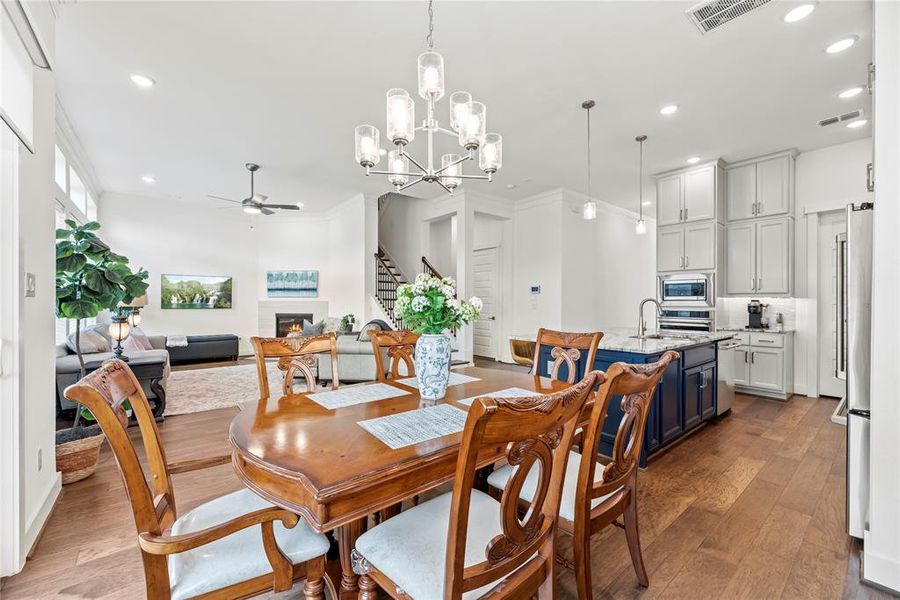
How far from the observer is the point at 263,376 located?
204 cm

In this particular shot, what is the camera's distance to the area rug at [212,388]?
4.33 meters

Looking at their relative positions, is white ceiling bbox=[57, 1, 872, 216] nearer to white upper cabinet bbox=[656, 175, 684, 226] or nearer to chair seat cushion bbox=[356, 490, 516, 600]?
white upper cabinet bbox=[656, 175, 684, 226]

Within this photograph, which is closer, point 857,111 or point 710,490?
point 710,490

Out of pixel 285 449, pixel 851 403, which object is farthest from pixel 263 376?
pixel 851 403

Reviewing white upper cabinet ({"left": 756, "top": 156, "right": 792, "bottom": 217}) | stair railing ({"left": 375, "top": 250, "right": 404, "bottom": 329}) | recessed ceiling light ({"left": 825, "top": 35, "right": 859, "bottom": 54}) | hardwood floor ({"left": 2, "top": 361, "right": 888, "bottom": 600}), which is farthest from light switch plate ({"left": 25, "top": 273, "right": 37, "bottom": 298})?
white upper cabinet ({"left": 756, "top": 156, "right": 792, "bottom": 217})

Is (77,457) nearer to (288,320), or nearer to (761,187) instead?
(288,320)

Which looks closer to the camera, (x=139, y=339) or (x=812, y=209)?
(x=812, y=209)

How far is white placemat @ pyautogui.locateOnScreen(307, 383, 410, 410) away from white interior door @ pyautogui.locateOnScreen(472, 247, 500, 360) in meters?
5.57

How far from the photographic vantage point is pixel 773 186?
489cm

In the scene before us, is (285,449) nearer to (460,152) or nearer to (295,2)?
(295,2)

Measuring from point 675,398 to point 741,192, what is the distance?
3639 millimetres

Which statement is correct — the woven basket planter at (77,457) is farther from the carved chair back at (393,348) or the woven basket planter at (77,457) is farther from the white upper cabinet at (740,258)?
the white upper cabinet at (740,258)

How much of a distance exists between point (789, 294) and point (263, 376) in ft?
19.0

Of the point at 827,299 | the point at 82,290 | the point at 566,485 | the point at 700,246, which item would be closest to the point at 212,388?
the point at 82,290
